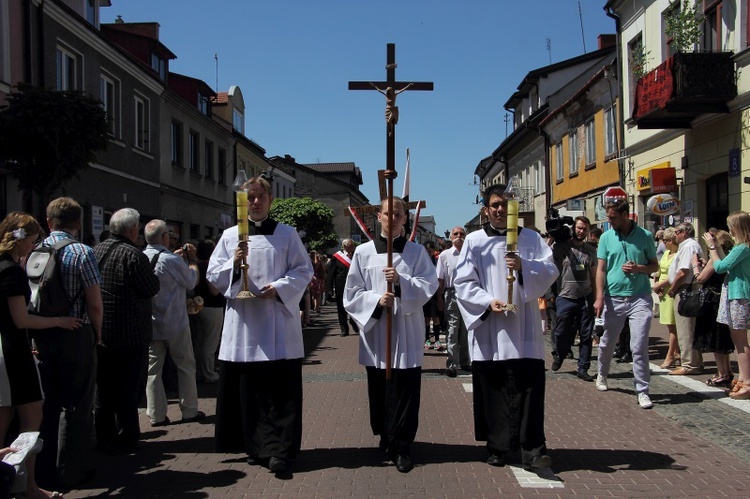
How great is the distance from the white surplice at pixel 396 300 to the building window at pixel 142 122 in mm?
17718

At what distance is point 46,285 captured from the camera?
15.6 feet

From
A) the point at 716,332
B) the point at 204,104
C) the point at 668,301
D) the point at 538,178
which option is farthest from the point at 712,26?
the point at 204,104

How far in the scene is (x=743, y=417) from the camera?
6.85 meters

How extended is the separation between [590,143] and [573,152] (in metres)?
2.87

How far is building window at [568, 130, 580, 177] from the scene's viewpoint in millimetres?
27969

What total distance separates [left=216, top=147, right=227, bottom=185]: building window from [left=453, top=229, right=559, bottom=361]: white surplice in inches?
1100

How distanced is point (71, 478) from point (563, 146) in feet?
90.4

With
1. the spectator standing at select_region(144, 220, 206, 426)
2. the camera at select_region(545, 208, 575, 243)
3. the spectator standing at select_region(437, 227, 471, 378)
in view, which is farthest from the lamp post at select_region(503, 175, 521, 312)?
the camera at select_region(545, 208, 575, 243)

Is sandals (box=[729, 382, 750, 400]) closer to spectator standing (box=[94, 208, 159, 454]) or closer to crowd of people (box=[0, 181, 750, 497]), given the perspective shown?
crowd of people (box=[0, 181, 750, 497])

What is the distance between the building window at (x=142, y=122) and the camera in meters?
22.0

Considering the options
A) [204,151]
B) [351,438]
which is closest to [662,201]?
[351,438]

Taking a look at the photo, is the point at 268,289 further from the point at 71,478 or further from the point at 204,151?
the point at 204,151

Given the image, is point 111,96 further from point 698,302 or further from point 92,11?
point 698,302

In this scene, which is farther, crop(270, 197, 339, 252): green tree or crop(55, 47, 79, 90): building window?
crop(270, 197, 339, 252): green tree
